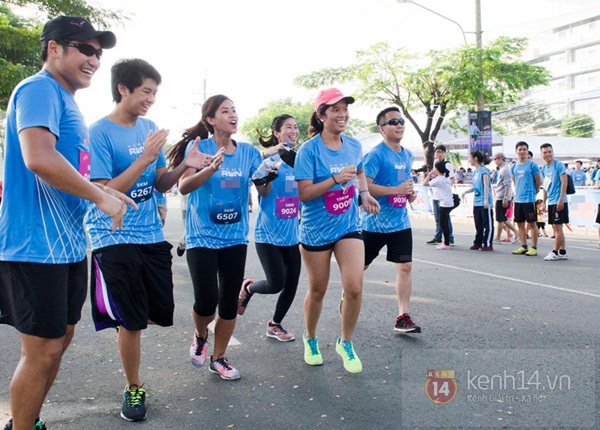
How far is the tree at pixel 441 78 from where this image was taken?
80.0 ft

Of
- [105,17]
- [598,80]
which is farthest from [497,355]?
[598,80]

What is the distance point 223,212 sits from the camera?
417cm

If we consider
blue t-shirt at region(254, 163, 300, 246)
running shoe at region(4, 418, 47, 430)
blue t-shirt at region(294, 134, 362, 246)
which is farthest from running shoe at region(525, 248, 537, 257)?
running shoe at region(4, 418, 47, 430)

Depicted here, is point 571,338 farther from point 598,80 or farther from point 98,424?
point 598,80

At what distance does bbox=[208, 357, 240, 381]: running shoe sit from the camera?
13.7 ft

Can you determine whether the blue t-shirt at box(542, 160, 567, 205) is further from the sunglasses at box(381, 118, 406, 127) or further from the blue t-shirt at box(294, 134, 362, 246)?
the blue t-shirt at box(294, 134, 362, 246)

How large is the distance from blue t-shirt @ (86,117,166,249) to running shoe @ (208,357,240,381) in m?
1.03

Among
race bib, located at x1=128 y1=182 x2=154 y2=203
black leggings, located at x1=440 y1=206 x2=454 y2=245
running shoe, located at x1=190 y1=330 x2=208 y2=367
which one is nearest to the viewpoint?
race bib, located at x1=128 y1=182 x2=154 y2=203

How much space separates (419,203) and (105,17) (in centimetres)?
1138

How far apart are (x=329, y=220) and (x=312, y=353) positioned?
0.99m

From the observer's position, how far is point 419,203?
69.1ft

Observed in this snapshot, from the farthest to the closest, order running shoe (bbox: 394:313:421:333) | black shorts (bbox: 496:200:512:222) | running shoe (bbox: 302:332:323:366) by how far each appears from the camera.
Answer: black shorts (bbox: 496:200:512:222), running shoe (bbox: 394:313:421:333), running shoe (bbox: 302:332:323:366)

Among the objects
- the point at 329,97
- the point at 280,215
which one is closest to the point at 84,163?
the point at 329,97

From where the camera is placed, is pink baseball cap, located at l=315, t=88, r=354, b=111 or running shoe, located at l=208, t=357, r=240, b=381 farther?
pink baseball cap, located at l=315, t=88, r=354, b=111
